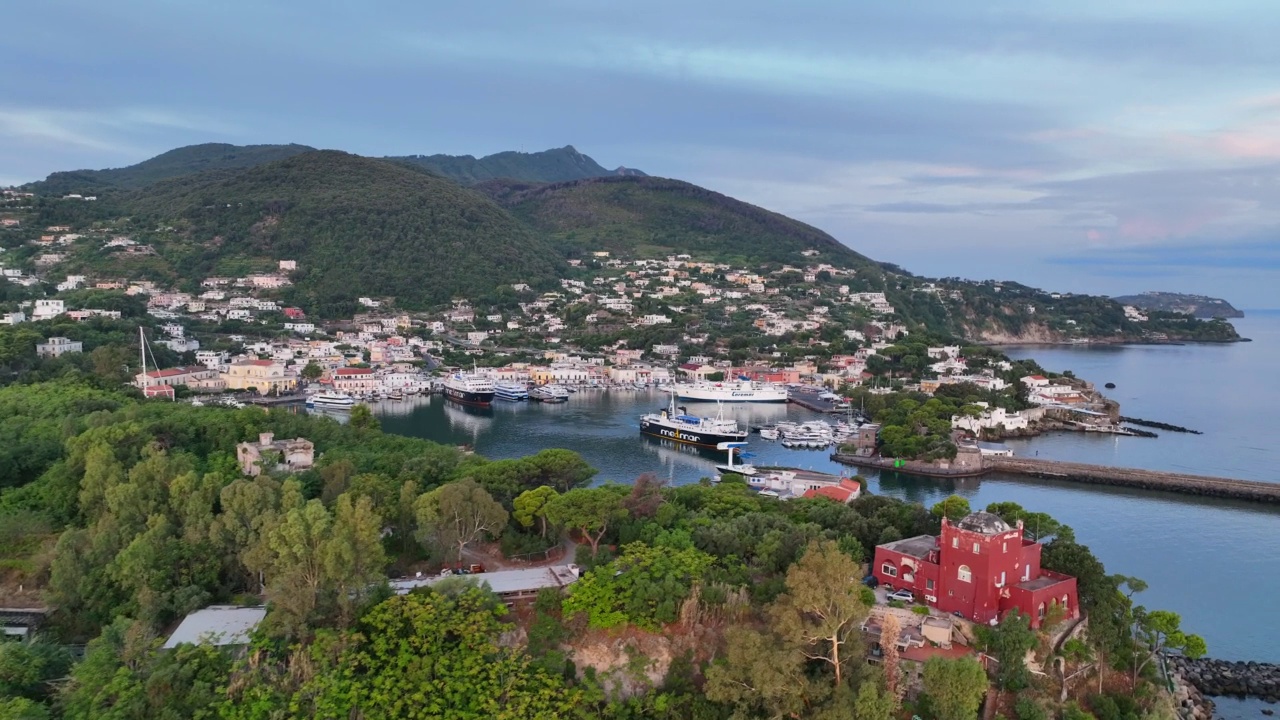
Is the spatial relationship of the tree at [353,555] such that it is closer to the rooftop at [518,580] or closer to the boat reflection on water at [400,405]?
the rooftop at [518,580]

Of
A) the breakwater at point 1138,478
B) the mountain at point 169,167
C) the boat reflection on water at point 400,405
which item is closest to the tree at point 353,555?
the breakwater at point 1138,478

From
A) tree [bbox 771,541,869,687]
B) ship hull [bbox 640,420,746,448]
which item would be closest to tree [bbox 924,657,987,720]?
tree [bbox 771,541,869,687]

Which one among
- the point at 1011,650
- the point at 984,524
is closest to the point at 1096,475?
the point at 984,524

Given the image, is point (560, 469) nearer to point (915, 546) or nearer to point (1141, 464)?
point (915, 546)

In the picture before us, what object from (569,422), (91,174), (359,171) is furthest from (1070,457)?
(91,174)

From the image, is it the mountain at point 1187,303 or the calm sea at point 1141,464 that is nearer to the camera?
the calm sea at point 1141,464

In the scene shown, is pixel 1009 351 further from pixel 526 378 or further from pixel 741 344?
pixel 526 378
